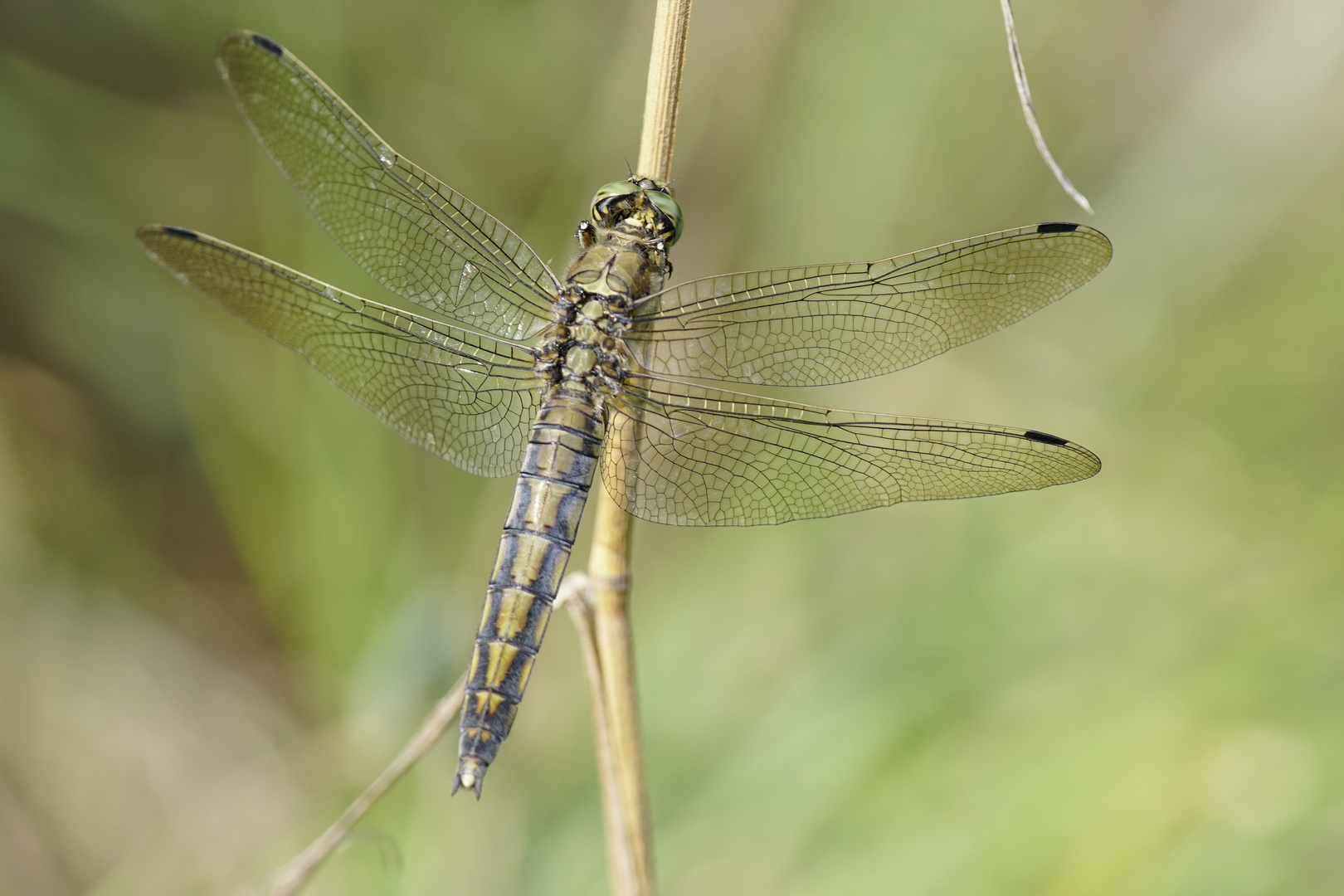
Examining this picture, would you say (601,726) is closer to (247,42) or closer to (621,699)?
(621,699)

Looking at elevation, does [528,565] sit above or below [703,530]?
below

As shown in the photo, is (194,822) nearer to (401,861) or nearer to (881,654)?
(401,861)

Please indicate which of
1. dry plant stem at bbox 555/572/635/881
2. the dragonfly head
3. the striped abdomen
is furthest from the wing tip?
dry plant stem at bbox 555/572/635/881

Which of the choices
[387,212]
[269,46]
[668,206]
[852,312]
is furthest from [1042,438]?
[269,46]

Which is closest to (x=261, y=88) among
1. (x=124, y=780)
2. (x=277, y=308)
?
(x=277, y=308)

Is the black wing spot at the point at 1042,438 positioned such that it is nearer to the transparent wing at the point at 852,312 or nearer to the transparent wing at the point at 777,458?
the transparent wing at the point at 777,458

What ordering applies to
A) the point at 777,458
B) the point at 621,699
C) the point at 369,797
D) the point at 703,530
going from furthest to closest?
the point at 703,530 → the point at 777,458 → the point at 369,797 → the point at 621,699

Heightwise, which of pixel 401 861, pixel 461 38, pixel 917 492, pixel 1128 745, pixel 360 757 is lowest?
pixel 401 861

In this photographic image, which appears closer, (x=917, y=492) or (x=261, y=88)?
(x=917, y=492)
